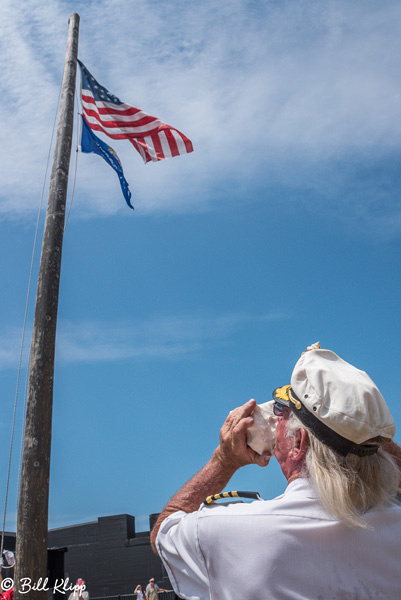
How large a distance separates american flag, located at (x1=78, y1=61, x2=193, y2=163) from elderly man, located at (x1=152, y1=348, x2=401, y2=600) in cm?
638

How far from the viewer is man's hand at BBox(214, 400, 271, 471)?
154 centimetres

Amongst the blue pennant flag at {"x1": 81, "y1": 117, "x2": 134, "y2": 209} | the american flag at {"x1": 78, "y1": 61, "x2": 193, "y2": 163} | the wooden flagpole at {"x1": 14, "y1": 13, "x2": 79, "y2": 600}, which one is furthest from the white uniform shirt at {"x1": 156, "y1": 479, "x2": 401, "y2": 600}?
the american flag at {"x1": 78, "y1": 61, "x2": 193, "y2": 163}

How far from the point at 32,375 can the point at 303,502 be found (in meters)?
3.65

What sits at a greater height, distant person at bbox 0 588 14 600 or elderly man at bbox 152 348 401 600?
elderly man at bbox 152 348 401 600

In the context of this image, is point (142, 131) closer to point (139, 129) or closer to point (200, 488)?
point (139, 129)

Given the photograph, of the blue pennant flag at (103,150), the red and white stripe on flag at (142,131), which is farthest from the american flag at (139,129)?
the blue pennant flag at (103,150)

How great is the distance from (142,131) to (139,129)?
5 centimetres

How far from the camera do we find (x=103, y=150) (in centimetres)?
734

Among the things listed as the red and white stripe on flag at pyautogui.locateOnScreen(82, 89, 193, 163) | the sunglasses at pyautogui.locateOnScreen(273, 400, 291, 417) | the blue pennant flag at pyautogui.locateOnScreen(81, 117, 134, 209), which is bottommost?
the sunglasses at pyautogui.locateOnScreen(273, 400, 291, 417)

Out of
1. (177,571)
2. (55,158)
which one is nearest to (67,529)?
(55,158)

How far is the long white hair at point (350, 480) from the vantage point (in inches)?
53.4

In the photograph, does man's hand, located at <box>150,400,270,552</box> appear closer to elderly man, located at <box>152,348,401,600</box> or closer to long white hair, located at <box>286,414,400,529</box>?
elderly man, located at <box>152,348,401,600</box>

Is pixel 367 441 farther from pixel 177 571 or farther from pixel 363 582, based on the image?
pixel 177 571

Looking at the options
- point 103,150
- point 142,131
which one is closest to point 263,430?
point 103,150
